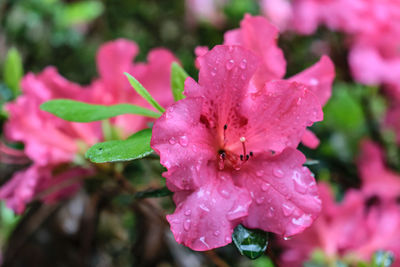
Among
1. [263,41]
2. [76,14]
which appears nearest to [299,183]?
[263,41]

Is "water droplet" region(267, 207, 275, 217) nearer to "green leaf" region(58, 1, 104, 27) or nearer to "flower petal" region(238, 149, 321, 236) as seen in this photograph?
"flower petal" region(238, 149, 321, 236)

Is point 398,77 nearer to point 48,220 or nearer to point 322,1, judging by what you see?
point 322,1

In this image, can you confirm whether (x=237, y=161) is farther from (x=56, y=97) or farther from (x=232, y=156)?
(x=56, y=97)

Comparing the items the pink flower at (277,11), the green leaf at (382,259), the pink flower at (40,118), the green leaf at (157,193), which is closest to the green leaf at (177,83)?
the green leaf at (157,193)

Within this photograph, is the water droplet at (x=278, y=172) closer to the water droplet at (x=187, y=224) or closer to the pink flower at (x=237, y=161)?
the pink flower at (x=237, y=161)

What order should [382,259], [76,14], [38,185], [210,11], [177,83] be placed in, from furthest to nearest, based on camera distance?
1. [210,11]
2. [76,14]
3. [38,185]
4. [382,259]
5. [177,83]
